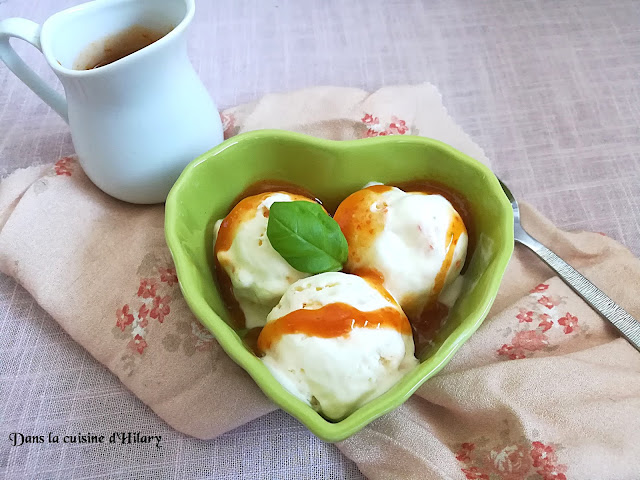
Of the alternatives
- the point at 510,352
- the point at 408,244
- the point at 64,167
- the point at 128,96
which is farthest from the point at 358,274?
the point at 64,167

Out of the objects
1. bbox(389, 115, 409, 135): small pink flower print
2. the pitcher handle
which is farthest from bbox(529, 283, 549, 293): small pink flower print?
the pitcher handle

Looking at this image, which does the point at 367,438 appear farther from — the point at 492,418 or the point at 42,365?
the point at 42,365

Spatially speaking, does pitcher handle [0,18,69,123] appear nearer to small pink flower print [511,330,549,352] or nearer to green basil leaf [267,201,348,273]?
green basil leaf [267,201,348,273]

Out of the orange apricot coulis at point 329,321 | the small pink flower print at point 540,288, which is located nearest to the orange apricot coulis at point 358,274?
the orange apricot coulis at point 329,321

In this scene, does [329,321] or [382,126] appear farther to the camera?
[382,126]

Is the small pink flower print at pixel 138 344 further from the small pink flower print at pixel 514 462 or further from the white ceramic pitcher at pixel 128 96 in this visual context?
the small pink flower print at pixel 514 462

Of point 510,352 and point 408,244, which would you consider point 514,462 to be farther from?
point 408,244
